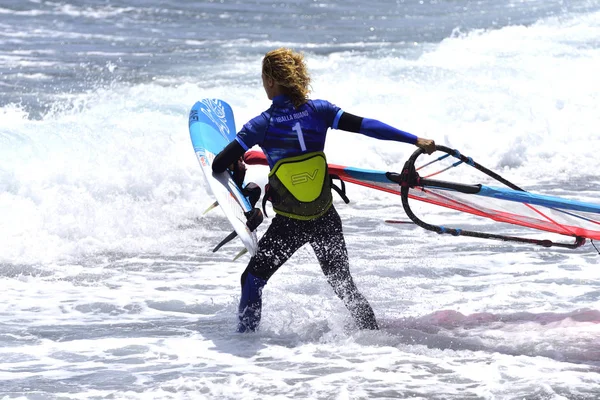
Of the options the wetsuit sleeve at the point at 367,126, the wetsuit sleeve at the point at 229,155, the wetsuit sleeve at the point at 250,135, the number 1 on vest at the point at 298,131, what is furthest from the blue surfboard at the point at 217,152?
the wetsuit sleeve at the point at 367,126

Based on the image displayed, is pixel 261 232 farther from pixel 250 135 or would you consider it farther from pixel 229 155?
pixel 250 135

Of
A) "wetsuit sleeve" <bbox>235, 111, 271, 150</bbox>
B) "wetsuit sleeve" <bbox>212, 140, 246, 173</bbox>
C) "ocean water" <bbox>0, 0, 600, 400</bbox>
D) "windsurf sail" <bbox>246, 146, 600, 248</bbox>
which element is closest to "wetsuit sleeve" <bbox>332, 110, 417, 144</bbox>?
"windsurf sail" <bbox>246, 146, 600, 248</bbox>

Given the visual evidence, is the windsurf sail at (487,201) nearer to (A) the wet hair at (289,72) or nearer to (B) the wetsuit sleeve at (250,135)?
(A) the wet hair at (289,72)

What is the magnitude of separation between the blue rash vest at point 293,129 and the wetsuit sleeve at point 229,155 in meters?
0.03

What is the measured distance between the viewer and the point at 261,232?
26.6 feet

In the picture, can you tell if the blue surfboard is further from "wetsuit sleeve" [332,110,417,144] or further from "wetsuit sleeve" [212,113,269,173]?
"wetsuit sleeve" [332,110,417,144]

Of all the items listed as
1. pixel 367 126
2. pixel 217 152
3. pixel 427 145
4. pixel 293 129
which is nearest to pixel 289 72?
pixel 293 129

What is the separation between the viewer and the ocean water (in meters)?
4.72

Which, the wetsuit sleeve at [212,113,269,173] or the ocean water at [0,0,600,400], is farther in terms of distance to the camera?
the ocean water at [0,0,600,400]

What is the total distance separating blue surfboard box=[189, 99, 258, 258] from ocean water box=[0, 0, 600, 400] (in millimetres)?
661

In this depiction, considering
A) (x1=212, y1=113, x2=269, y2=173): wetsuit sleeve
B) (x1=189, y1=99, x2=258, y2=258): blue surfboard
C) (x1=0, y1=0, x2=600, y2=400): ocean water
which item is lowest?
(x1=0, y1=0, x2=600, y2=400): ocean water

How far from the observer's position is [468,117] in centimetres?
1253

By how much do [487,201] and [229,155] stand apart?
5.31ft

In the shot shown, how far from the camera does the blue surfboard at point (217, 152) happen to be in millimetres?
4957
